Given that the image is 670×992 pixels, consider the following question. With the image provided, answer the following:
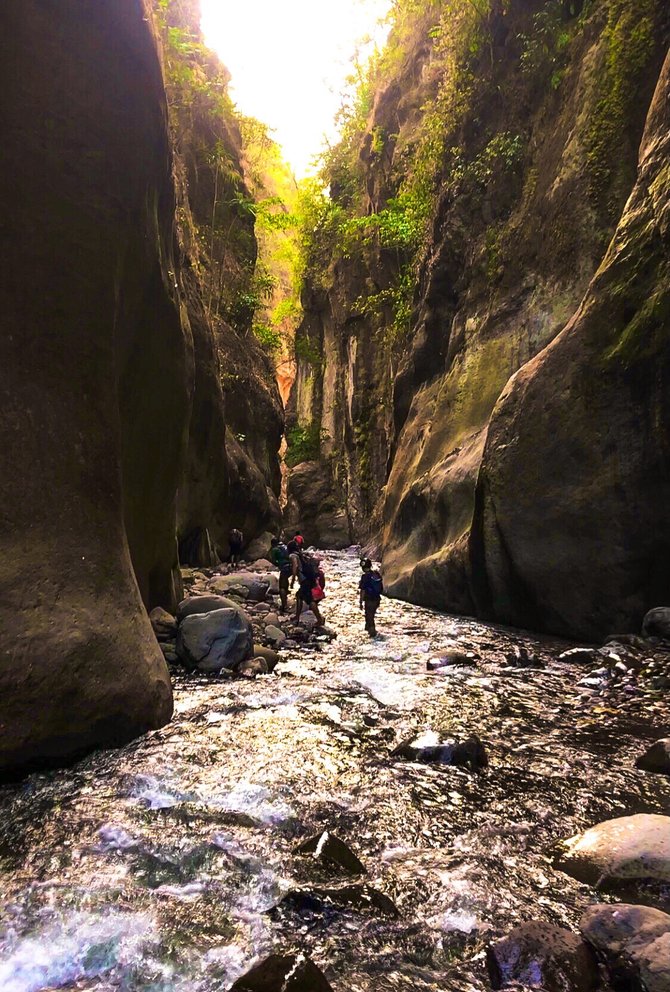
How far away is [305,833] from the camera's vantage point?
13.8ft

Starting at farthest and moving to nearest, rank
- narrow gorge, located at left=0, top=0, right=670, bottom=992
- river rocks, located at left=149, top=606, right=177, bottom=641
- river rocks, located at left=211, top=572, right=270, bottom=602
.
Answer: river rocks, located at left=211, top=572, right=270, bottom=602 → river rocks, located at left=149, top=606, right=177, bottom=641 → narrow gorge, located at left=0, top=0, right=670, bottom=992

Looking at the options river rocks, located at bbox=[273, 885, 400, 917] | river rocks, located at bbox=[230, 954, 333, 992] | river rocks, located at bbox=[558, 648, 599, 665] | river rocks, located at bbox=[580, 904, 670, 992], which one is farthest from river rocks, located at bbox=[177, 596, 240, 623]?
river rocks, located at bbox=[580, 904, 670, 992]

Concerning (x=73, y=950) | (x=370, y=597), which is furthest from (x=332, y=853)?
(x=370, y=597)

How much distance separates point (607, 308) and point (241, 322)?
20.4 m

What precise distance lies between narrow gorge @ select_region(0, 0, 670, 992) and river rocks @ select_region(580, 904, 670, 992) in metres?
0.02

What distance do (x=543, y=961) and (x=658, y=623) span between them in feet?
22.1

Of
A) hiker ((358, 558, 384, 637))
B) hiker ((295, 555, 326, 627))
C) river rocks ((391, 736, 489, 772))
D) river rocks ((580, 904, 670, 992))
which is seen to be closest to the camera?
river rocks ((580, 904, 670, 992))

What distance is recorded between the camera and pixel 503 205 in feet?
51.6

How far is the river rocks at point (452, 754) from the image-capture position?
529 cm

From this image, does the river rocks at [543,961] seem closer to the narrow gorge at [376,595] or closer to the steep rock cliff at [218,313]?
the narrow gorge at [376,595]

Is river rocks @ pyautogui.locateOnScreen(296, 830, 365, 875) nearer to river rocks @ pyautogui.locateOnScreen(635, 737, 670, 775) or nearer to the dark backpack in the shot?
river rocks @ pyautogui.locateOnScreen(635, 737, 670, 775)

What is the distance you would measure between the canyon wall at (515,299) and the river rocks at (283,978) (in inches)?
304

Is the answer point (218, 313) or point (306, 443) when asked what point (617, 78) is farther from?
point (306, 443)

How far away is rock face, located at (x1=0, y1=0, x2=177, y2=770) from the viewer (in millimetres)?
5156
